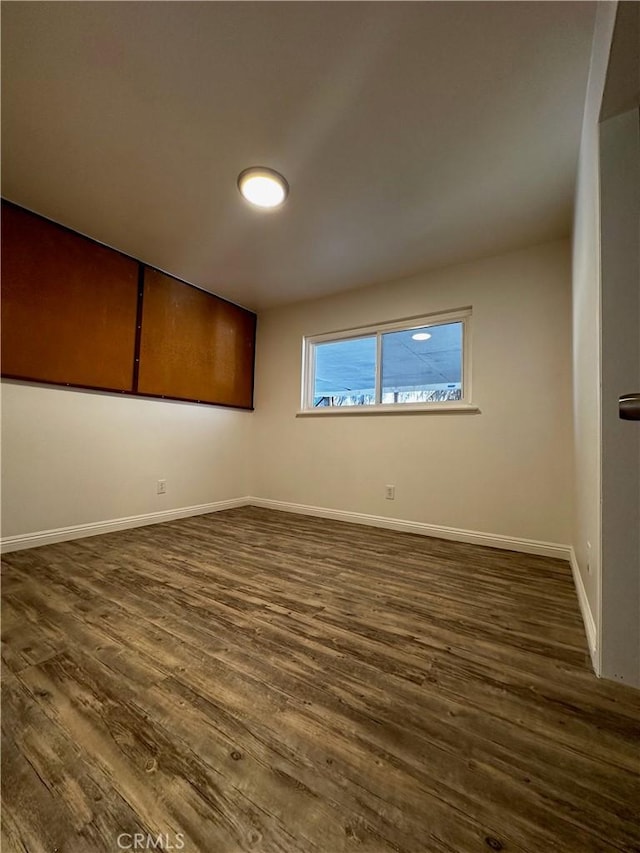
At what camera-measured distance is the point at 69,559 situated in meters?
2.14

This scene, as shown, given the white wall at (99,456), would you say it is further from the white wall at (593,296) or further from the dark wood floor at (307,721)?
the white wall at (593,296)

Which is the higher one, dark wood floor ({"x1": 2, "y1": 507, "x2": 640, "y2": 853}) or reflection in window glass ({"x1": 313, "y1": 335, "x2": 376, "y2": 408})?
reflection in window glass ({"x1": 313, "y1": 335, "x2": 376, "y2": 408})

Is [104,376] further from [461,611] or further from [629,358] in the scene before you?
[629,358]

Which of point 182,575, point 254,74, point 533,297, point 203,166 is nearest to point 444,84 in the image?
point 254,74

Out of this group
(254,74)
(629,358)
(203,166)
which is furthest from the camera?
(203,166)

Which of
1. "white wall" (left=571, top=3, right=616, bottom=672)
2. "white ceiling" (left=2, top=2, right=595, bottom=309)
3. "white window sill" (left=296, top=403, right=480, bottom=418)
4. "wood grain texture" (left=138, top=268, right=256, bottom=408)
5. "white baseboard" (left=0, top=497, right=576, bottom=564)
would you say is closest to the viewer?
"white wall" (left=571, top=3, right=616, bottom=672)

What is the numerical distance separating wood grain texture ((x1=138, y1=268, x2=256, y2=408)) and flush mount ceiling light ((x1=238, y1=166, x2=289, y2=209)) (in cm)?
148

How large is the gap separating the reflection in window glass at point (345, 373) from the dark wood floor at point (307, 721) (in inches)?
79.5

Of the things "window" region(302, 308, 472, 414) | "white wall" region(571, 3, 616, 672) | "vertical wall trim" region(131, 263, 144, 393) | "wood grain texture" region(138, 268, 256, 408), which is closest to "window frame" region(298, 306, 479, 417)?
"window" region(302, 308, 472, 414)

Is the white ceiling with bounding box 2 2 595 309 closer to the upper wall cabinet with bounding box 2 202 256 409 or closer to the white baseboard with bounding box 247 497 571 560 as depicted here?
the upper wall cabinet with bounding box 2 202 256 409

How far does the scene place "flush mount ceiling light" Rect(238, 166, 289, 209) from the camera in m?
1.92

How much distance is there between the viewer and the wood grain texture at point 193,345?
3062 mm

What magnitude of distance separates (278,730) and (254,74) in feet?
7.92

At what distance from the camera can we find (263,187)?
2.02 meters
